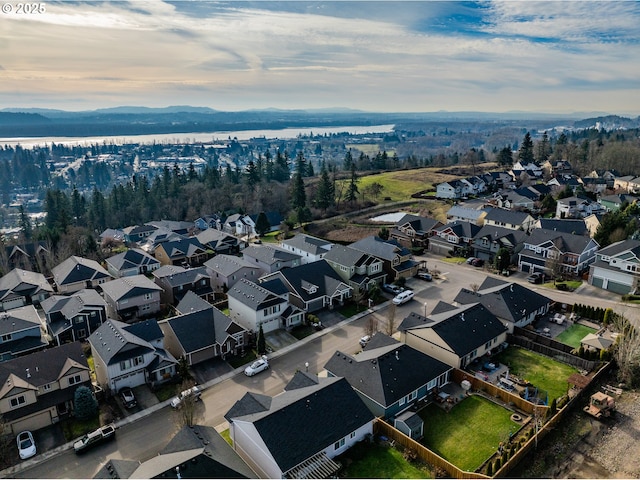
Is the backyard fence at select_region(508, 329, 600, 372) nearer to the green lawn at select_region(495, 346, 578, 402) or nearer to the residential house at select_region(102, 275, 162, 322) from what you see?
the green lawn at select_region(495, 346, 578, 402)

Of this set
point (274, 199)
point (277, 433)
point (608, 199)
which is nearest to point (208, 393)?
Answer: point (277, 433)

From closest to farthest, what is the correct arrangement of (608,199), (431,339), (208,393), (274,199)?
1. (208,393)
2. (431,339)
3. (608,199)
4. (274,199)

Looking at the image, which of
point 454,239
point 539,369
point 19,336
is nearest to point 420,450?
point 539,369

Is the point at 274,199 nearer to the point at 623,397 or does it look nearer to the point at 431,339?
the point at 431,339

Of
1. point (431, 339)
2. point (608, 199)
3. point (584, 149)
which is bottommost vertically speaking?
point (431, 339)

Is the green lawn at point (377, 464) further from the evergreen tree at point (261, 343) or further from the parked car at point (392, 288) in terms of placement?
the parked car at point (392, 288)

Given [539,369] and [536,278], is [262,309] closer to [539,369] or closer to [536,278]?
[539,369]
